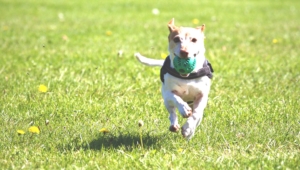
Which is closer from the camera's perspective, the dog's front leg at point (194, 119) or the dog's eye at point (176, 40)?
the dog's eye at point (176, 40)

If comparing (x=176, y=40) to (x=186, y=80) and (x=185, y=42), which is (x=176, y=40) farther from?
(x=186, y=80)

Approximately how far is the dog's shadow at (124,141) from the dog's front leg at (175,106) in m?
0.25

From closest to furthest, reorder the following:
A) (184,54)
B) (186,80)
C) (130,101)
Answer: (184,54)
(186,80)
(130,101)

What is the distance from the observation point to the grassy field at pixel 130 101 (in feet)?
12.3

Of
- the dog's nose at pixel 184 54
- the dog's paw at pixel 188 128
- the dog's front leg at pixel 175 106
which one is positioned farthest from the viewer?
the dog's paw at pixel 188 128

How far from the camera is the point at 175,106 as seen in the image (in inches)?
155

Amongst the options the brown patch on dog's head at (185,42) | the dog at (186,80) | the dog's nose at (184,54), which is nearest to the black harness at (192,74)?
the dog at (186,80)

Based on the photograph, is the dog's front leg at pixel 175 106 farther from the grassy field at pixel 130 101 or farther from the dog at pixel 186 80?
the grassy field at pixel 130 101

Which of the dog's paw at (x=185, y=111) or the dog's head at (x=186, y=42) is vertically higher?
the dog's head at (x=186, y=42)

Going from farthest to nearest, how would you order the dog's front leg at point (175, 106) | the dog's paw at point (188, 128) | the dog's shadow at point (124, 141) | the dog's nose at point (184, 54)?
the dog's shadow at point (124, 141), the dog's paw at point (188, 128), the dog's front leg at point (175, 106), the dog's nose at point (184, 54)

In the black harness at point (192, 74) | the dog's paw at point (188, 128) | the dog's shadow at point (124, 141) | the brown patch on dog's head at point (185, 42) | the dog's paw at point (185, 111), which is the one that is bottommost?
the dog's shadow at point (124, 141)

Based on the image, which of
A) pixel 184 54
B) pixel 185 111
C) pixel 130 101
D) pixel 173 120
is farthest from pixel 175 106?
pixel 130 101

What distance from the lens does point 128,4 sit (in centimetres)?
1633

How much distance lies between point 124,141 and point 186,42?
92 cm
